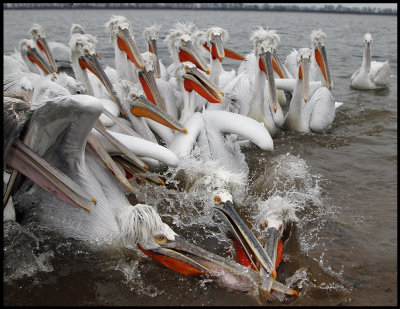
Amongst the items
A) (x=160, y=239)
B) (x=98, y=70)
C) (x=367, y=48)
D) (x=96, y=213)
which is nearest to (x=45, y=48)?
(x=98, y=70)

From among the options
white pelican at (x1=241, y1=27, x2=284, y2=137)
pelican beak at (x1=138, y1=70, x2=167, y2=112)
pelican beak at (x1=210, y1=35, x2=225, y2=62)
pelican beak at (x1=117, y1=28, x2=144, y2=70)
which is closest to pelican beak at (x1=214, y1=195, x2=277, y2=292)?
pelican beak at (x1=138, y1=70, x2=167, y2=112)

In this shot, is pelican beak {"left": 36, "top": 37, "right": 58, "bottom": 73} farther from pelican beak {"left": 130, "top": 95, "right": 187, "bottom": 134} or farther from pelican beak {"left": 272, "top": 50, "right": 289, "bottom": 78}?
pelican beak {"left": 272, "top": 50, "right": 289, "bottom": 78}

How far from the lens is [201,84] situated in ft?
12.7

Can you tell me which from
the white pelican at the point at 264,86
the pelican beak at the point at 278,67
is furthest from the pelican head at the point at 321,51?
the white pelican at the point at 264,86

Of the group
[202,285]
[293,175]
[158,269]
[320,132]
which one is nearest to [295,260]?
[202,285]

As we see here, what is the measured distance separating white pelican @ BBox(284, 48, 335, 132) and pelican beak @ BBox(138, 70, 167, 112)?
1619 mm

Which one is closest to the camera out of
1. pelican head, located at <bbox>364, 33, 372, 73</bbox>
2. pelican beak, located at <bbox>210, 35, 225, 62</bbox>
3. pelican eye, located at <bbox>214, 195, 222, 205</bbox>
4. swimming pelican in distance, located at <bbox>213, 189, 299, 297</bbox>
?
swimming pelican in distance, located at <bbox>213, 189, 299, 297</bbox>

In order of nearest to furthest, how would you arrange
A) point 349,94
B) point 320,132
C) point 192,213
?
point 192,213
point 320,132
point 349,94

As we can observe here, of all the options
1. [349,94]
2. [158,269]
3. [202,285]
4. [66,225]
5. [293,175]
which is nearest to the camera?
[202,285]

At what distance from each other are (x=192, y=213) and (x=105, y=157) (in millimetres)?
793

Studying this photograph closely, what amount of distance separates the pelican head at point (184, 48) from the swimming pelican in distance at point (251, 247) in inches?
78.4

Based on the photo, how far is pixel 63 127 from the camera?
224cm

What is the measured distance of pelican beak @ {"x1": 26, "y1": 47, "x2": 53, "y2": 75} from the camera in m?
5.28

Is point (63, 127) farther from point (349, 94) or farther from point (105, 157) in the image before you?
point (349, 94)
